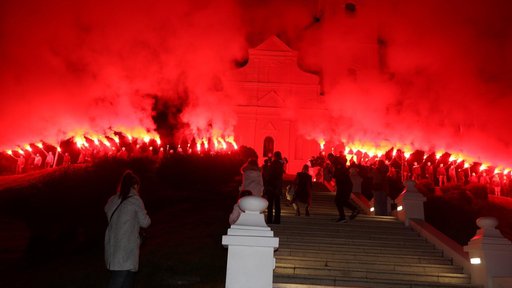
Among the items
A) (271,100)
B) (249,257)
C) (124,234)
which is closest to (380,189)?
(249,257)

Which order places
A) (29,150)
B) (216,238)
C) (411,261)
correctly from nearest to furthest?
(411,261) → (216,238) → (29,150)

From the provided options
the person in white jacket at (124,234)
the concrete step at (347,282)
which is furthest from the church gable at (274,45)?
the person in white jacket at (124,234)

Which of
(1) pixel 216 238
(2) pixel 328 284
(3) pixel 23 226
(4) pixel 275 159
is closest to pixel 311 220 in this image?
(4) pixel 275 159

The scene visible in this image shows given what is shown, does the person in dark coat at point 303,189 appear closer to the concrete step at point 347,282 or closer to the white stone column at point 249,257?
the concrete step at point 347,282

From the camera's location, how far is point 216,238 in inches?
410

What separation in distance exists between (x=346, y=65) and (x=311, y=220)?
31.4m

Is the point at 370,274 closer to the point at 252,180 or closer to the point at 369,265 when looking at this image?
the point at 369,265

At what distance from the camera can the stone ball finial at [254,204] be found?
237 inches

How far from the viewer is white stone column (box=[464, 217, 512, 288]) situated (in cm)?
785

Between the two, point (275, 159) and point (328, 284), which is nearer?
point (328, 284)

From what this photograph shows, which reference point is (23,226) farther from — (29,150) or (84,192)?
(29,150)

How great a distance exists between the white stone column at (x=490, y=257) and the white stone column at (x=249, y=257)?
4.33 m

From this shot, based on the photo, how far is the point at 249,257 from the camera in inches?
229

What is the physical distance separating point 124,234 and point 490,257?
6.22m
